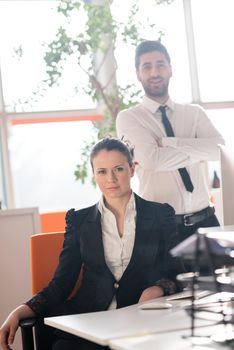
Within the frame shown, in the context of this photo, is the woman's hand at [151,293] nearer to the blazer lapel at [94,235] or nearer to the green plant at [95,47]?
the blazer lapel at [94,235]

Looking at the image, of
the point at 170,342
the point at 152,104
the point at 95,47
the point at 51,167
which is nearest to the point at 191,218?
the point at 152,104

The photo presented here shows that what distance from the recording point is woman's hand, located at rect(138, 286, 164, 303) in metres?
2.63

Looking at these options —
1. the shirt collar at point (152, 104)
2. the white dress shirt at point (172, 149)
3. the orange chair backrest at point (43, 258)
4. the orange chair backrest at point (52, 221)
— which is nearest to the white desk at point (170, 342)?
the orange chair backrest at point (43, 258)

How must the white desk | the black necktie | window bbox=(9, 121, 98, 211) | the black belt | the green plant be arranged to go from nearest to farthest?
the white desk, the black belt, the black necktie, the green plant, window bbox=(9, 121, 98, 211)

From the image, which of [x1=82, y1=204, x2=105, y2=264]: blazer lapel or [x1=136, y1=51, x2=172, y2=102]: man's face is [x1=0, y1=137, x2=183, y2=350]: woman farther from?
[x1=136, y1=51, x2=172, y2=102]: man's face

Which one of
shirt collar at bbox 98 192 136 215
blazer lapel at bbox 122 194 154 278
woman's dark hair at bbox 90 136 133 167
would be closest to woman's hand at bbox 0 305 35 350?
blazer lapel at bbox 122 194 154 278

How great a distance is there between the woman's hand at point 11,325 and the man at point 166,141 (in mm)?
1130

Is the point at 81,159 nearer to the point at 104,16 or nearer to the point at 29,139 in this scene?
the point at 29,139

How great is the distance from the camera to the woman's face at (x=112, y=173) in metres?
2.93

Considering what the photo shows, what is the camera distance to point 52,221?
19.8ft

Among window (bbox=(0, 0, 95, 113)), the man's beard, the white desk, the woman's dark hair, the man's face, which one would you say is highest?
window (bbox=(0, 0, 95, 113))

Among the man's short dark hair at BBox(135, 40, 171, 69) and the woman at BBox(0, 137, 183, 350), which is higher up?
the man's short dark hair at BBox(135, 40, 171, 69)

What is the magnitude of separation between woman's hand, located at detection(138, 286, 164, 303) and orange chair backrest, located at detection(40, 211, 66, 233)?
10.8 feet

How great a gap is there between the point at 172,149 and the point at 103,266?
109cm
